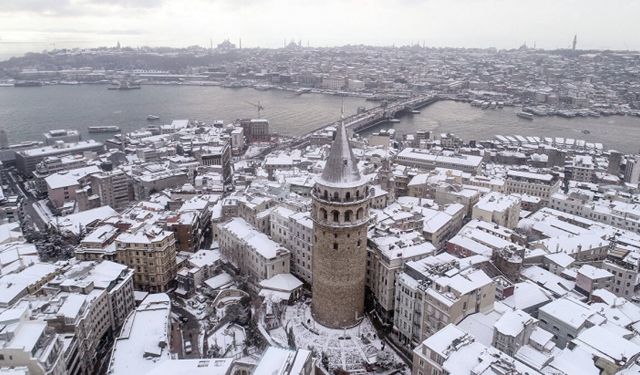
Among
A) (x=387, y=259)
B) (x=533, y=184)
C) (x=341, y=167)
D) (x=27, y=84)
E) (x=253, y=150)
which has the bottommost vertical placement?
(x=253, y=150)

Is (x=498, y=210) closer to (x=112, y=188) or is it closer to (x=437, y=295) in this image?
(x=437, y=295)

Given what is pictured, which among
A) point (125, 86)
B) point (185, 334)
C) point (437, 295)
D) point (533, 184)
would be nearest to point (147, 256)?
point (185, 334)

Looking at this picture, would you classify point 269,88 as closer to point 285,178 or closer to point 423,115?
point 423,115

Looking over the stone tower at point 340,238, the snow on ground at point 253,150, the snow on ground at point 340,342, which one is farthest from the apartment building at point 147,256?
the snow on ground at point 253,150

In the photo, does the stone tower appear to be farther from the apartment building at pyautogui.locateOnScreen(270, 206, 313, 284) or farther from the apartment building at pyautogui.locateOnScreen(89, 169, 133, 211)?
the apartment building at pyautogui.locateOnScreen(89, 169, 133, 211)

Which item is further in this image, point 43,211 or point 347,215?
point 43,211

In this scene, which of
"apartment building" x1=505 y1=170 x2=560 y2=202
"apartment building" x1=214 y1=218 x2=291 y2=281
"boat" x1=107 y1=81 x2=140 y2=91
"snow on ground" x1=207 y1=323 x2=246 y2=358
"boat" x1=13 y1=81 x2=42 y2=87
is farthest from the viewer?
"boat" x1=13 y1=81 x2=42 y2=87

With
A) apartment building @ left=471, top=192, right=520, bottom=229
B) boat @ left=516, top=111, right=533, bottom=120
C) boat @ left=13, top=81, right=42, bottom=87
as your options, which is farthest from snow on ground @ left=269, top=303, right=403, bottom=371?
boat @ left=13, top=81, right=42, bottom=87
